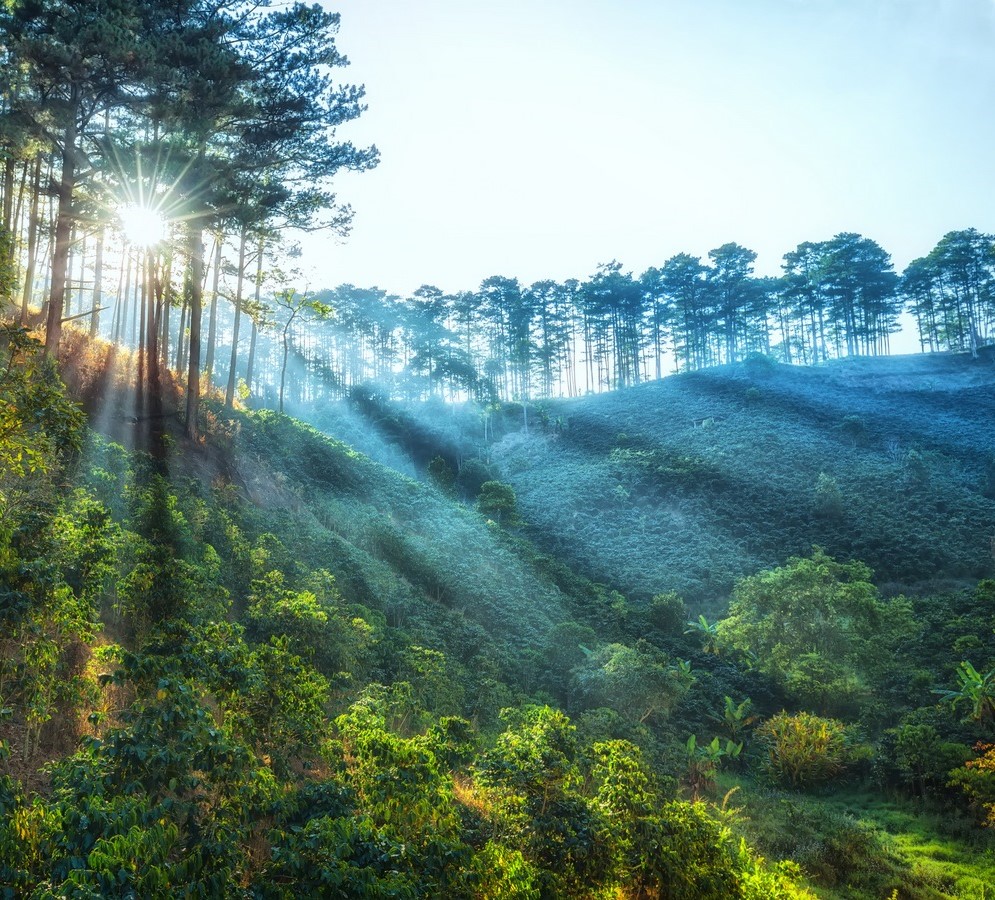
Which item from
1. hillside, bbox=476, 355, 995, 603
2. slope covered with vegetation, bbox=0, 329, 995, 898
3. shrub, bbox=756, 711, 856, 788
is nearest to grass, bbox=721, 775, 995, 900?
slope covered with vegetation, bbox=0, 329, 995, 898

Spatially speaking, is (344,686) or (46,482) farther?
(344,686)

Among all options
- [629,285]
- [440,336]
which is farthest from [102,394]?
[629,285]

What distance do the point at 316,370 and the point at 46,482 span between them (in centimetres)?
5214

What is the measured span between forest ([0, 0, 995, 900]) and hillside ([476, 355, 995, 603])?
32 centimetres

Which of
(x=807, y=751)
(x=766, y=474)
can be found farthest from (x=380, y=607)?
(x=766, y=474)

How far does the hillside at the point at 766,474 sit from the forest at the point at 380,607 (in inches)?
12.5

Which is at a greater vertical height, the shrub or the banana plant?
the banana plant

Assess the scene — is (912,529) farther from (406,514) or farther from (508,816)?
(508,816)

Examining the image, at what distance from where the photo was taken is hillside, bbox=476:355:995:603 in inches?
1244

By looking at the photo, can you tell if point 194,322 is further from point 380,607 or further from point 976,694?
point 976,694

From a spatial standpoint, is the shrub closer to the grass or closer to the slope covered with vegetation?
the slope covered with vegetation

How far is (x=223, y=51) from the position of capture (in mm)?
14500

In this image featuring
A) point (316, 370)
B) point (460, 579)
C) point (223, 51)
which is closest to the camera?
point (223, 51)

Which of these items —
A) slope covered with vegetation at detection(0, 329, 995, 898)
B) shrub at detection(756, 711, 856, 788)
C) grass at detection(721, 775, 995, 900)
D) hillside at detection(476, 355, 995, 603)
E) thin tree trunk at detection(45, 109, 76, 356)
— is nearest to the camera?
slope covered with vegetation at detection(0, 329, 995, 898)
